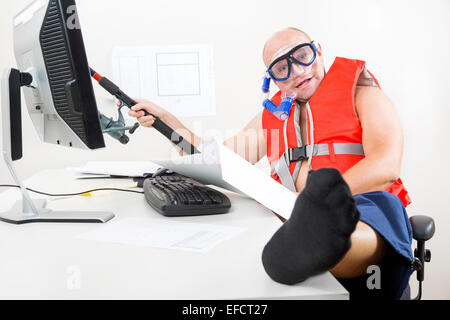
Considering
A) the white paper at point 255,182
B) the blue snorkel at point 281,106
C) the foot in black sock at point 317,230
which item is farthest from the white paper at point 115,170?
the foot in black sock at point 317,230

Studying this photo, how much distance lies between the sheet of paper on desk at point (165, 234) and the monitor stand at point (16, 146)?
8cm

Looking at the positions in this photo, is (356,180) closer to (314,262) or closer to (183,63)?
(314,262)

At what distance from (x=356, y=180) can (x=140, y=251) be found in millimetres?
628

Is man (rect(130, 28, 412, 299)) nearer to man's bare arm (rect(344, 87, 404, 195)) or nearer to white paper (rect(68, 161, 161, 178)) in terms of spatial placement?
man's bare arm (rect(344, 87, 404, 195))

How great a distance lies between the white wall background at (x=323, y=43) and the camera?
2.01 meters

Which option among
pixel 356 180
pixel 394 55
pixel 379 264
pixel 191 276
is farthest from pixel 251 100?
pixel 191 276

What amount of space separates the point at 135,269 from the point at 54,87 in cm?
49

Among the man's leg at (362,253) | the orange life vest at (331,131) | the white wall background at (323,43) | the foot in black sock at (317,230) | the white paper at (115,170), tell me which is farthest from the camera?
the white wall background at (323,43)

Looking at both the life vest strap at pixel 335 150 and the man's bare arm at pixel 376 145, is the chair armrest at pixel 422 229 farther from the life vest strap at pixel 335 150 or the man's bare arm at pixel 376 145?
the life vest strap at pixel 335 150

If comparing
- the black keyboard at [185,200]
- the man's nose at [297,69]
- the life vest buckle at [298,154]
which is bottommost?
the black keyboard at [185,200]

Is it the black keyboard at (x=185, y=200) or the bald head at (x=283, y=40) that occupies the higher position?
the bald head at (x=283, y=40)

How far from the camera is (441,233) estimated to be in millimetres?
2092
